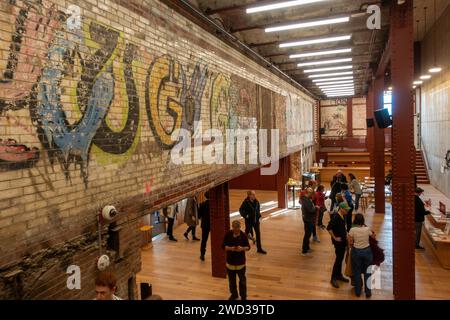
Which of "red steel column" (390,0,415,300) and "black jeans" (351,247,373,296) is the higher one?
"red steel column" (390,0,415,300)

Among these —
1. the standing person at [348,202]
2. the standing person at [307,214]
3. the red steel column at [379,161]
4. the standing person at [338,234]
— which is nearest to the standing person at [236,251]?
the standing person at [338,234]

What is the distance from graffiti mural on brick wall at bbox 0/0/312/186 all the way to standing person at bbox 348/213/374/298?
3.90 meters

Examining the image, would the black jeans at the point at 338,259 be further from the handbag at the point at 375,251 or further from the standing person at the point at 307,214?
the standing person at the point at 307,214

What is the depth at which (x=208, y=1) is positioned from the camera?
6586mm

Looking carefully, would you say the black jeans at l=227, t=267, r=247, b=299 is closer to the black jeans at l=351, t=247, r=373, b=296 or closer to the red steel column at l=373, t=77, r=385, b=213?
the black jeans at l=351, t=247, r=373, b=296

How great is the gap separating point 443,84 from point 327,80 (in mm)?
4761

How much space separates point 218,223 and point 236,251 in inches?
73.9

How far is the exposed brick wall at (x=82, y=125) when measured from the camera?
9.89ft

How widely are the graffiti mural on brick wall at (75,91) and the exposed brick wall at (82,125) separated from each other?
0.04 ft

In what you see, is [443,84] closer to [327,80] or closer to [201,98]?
[327,80]

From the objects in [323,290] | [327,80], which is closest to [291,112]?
[327,80]

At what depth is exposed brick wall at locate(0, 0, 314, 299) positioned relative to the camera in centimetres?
301

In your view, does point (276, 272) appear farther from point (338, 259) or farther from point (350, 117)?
point (350, 117)

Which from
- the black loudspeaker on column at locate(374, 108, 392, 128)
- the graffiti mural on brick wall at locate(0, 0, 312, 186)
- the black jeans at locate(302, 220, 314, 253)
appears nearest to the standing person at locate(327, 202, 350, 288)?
the black jeans at locate(302, 220, 314, 253)
